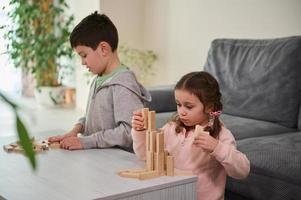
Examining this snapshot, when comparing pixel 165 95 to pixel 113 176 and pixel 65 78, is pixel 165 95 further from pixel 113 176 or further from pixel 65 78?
pixel 65 78

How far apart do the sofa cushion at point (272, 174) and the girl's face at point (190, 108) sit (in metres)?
0.52

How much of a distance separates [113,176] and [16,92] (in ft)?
15.8

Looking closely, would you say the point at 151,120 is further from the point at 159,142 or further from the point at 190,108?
the point at 190,108

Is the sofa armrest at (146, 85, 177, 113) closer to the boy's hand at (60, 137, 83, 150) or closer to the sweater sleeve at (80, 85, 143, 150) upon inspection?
the sweater sleeve at (80, 85, 143, 150)

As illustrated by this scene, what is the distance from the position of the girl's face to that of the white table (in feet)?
0.63

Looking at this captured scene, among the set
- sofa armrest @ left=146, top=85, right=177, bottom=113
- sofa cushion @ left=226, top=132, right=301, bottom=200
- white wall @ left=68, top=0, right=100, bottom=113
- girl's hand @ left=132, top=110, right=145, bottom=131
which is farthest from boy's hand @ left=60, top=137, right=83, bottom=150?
white wall @ left=68, top=0, right=100, bottom=113

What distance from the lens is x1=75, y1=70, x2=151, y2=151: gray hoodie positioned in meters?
1.48

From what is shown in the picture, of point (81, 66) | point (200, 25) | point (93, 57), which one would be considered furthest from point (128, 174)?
point (81, 66)

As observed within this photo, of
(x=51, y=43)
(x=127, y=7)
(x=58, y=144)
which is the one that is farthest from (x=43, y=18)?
(x=58, y=144)

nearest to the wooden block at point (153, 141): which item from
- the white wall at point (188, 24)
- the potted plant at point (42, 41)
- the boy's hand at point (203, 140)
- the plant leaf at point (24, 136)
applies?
the boy's hand at point (203, 140)

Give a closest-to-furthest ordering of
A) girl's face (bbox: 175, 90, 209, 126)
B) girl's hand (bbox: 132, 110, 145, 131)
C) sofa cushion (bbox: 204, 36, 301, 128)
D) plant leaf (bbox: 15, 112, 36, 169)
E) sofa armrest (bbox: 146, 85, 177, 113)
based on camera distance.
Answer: plant leaf (bbox: 15, 112, 36, 169)
girl's hand (bbox: 132, 110, 145, 131)
girl's face (bbox: 175, 90, 209, 126)
sofa cushion (bbox: 204, 36, 301, 128)
sofa armrest (bbox: 146, 85, 177, 113)

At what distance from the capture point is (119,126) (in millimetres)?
1513

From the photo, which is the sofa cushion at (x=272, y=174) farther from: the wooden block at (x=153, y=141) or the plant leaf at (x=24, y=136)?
the plant leaf at (x=24, y=136)

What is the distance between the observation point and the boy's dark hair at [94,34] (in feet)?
5.20
